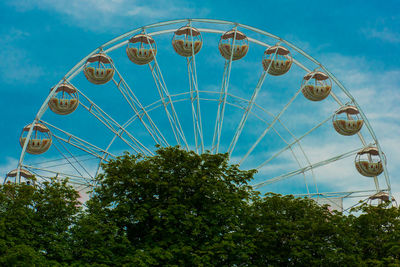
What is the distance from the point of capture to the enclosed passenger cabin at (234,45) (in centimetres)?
3453

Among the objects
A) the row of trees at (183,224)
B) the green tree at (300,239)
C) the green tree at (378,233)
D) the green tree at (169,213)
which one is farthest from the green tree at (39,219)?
the green tree at (378,233)

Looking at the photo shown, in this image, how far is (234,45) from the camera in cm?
3447

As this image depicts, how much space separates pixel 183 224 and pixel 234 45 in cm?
1416

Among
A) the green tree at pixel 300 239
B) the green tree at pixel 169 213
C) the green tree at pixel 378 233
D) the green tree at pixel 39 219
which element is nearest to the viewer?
the green tree at pixel 39 219

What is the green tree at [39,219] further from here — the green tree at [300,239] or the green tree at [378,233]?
the green tree at [378,233]

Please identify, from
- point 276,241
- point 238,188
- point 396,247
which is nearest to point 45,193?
point 238,188

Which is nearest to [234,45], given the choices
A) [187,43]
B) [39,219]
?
[187,43]

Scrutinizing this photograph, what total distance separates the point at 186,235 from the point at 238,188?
4073 mm

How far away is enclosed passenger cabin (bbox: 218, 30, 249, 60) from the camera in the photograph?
3453 centimetres

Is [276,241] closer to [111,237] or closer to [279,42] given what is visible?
[111,237]

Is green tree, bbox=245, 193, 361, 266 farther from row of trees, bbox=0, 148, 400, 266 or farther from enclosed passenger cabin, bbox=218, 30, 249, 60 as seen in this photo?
enclosed passenger cabin, bbox=218, 30, 249, 60

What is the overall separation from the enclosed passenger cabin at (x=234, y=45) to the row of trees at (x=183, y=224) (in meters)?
9.63

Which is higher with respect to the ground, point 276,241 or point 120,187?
point 120,187

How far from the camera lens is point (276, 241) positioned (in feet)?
84.6
